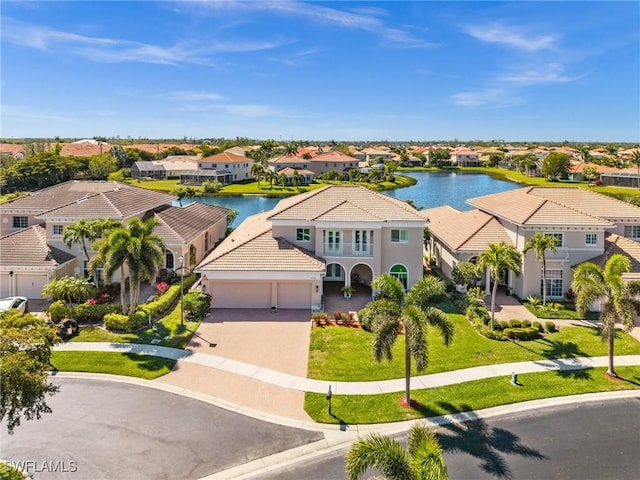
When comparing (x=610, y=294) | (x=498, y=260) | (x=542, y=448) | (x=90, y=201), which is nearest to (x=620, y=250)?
(x=498, y=260)

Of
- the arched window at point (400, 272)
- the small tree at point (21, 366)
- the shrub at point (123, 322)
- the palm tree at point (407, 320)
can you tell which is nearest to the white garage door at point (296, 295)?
the arched window at point (400, 272)

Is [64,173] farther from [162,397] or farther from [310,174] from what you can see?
[162,397]

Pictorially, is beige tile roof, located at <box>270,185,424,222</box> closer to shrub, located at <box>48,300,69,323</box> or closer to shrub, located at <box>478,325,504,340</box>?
shrub, located at <box>478,325,504,340</box>

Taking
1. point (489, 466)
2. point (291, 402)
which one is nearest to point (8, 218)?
point (291, 402)

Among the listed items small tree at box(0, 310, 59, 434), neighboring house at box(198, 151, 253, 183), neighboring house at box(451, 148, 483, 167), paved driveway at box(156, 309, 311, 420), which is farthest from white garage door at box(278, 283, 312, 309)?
neighboring house at box(451, 148, 483, 167)

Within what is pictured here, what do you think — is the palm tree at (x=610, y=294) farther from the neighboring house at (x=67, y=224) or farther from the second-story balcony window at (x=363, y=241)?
the neighboring house at (x=67, y=224)

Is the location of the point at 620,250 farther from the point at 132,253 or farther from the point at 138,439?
the point at 138,439
